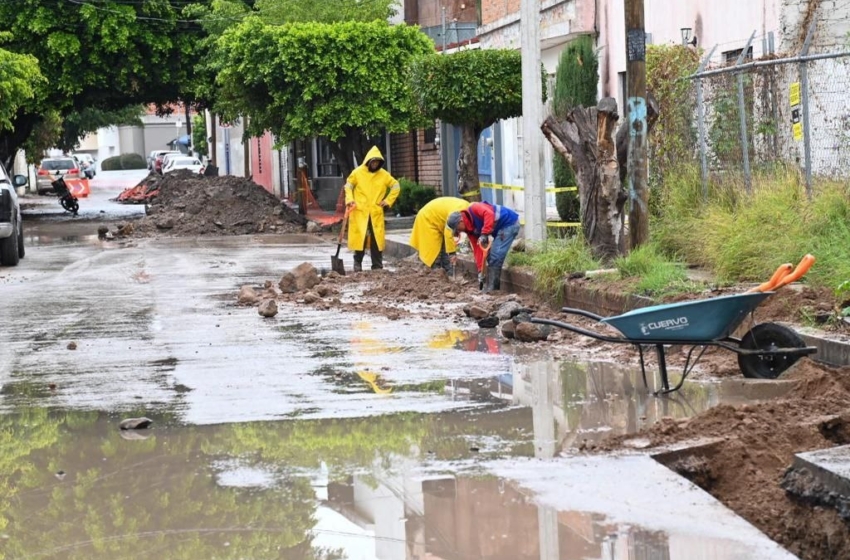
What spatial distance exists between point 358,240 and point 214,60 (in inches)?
654

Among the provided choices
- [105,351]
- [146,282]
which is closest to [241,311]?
[105,351]

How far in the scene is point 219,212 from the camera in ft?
107

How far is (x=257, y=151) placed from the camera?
57.7 meters

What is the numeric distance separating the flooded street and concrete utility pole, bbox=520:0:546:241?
358 cm

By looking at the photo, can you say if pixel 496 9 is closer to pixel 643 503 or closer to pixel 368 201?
pixel 368 201

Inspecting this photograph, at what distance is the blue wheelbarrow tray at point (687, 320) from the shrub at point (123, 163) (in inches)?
3947

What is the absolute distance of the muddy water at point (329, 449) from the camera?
225 inches

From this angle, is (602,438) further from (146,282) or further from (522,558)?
(146,282)

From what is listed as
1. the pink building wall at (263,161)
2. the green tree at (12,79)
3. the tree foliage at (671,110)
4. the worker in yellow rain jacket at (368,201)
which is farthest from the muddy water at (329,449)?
the pink building wall at (263,161)

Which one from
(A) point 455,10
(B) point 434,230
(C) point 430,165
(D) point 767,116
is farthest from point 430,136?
(D) point 767,116

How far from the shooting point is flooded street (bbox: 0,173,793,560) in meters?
5.71

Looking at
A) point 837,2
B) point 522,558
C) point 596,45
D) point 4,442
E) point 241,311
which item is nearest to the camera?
point 522,558

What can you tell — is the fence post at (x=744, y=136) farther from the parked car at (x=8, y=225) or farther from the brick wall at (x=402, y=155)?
the brick wall at (x=402, y=155)

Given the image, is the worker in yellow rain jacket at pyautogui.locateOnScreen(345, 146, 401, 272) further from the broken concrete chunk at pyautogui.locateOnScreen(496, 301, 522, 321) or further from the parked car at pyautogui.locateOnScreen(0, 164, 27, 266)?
the broken concrete chunk at pyautogui.locateOnScreen(496, 301, 522, 321)
